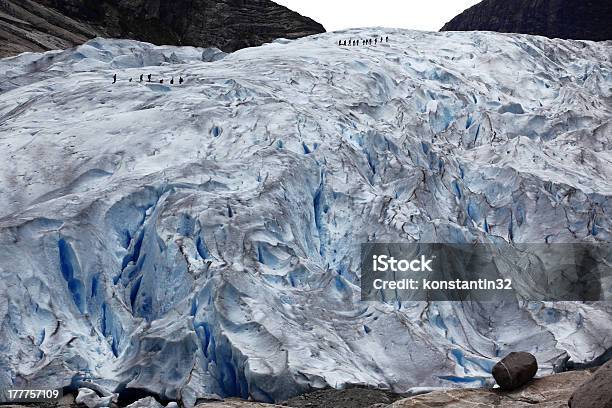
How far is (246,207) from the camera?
40.9ft

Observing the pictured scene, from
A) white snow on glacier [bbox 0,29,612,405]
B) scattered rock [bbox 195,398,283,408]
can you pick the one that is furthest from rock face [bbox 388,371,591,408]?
scattered rock [bbox 195,398,283,408]

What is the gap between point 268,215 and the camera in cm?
1251

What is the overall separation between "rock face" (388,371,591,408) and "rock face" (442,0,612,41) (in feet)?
154

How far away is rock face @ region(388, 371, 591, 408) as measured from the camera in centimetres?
845

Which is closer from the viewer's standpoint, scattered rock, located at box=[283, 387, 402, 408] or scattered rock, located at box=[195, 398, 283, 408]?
scattered rock, located at box=[195, 398, 283, 408]

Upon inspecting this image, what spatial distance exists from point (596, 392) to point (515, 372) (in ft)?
6.83

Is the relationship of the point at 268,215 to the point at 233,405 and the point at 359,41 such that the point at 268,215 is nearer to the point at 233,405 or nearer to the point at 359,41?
the point at 233,405

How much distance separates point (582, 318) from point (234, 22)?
172 ft

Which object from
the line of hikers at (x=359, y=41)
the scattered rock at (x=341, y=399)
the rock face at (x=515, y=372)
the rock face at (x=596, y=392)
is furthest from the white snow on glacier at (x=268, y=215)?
the line of hikers at (x=359, y=41)

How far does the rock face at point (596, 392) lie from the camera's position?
6.75 metres

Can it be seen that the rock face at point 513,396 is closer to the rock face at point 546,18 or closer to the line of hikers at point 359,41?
the line of hikers at point 359,41

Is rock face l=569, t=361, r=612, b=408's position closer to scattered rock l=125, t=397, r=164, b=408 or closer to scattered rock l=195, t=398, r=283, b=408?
scattered rock l=195, t=398, r=283, b=408

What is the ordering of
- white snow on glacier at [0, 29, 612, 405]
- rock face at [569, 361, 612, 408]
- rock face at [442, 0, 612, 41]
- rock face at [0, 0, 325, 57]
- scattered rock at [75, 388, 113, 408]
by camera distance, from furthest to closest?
rock face at [0, 0, 325, 57], rock face at [442, 0, 612, 41], white snow on glacier at [0, 29, 612, 405], scattered rock at [75, 388, 113, 408], rock face at [569, 361, 612, 408]

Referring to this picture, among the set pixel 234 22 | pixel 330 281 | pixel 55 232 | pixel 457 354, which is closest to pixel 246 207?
pixel 330 281
